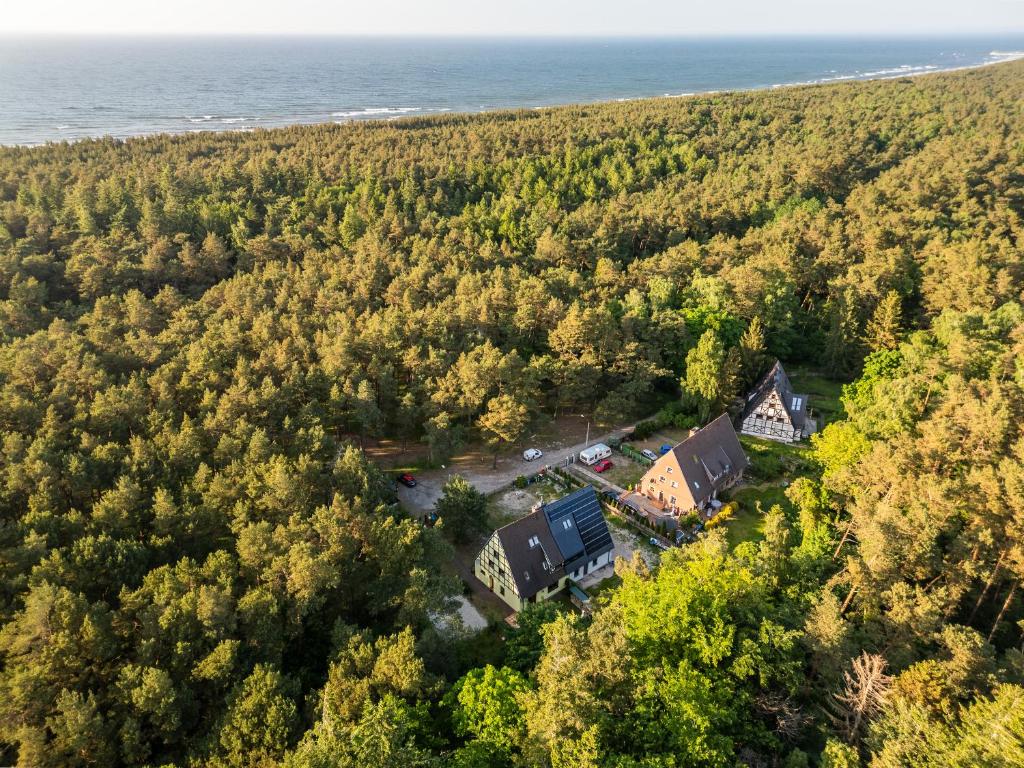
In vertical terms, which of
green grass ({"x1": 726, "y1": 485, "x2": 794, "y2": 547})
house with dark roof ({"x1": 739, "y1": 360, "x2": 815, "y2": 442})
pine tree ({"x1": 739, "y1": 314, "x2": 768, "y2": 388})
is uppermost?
pine tree ({"x1": 739, "y1": 314, "x2": 768, "y2": 388})

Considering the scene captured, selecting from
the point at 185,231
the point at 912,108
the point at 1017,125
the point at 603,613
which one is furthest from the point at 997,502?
the point at 912,108

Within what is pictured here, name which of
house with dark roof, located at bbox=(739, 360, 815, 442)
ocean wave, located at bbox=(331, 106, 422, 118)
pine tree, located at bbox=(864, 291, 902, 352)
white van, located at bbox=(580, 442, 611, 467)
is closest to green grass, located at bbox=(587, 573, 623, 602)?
white van, located at bbox=(580, 442, 611, 467)

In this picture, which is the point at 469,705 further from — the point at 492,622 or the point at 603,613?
the point at 492,622

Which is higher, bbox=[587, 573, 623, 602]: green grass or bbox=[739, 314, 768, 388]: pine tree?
bbox=[739, 314, 768, 388]: pine tree

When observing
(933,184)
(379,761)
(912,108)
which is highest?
(912,108)

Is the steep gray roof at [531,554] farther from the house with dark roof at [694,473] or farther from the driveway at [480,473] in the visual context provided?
the house with dark roof at [694,473]

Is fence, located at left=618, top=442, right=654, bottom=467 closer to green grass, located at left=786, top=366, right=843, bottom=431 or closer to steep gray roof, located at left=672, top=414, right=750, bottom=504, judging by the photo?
steep gray roof, located at left=672, top=414, right=750, bottom=504

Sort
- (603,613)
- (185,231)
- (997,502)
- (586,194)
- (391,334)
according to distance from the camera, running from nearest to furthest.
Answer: (603,613), (997,502), (391,334), (185,231), (586,194)
